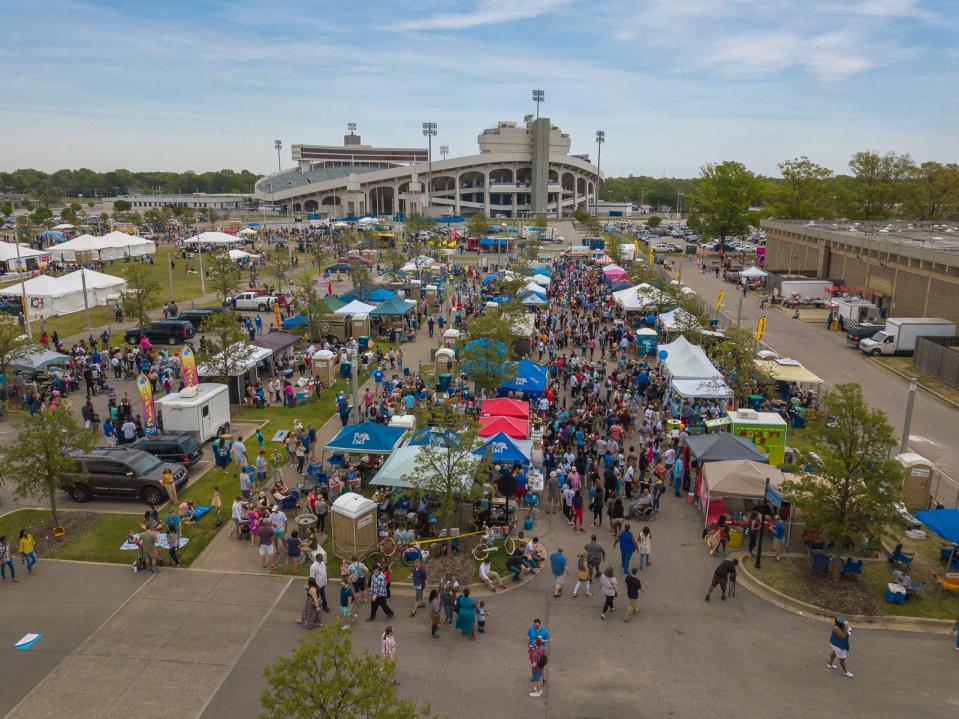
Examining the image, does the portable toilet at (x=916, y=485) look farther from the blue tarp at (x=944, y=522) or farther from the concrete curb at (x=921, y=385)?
the concrete curb at (x=921, y=385)

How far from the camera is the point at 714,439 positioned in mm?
18062

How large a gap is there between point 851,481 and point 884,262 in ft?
117

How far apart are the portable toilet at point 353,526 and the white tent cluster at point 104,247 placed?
2074 inches

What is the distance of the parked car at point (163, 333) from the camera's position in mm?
34156

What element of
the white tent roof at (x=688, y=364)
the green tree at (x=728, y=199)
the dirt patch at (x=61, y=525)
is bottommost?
the dirt patch at (x=61, y=525)

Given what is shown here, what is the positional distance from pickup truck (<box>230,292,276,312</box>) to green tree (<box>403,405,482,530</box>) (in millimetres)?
29728

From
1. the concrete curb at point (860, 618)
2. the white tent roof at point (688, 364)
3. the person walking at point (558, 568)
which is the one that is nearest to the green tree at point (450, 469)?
the person walking at point (558, 568)

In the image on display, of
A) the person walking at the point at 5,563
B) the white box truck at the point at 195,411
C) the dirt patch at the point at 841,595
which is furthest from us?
the white box truck at the point at 195,411

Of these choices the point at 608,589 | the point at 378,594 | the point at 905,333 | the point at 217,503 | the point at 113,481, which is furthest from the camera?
the point at 905,333

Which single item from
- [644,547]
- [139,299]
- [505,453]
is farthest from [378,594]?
[139,299]

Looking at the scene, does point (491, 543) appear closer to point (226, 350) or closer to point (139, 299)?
point (226, 350)

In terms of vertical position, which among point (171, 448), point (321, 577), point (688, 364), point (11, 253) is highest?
point (11, 253)

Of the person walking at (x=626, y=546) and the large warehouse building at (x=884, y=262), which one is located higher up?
the large warehouse building at (x=884, y=262)

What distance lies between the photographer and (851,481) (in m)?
13.5
